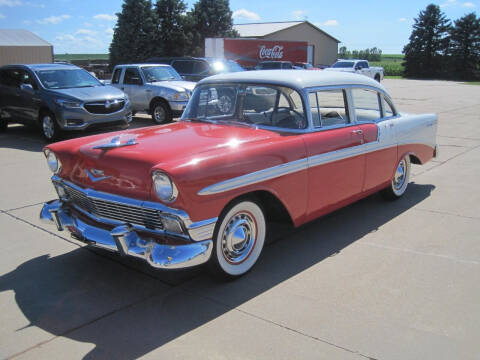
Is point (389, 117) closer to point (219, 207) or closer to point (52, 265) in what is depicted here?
point (219, 207)

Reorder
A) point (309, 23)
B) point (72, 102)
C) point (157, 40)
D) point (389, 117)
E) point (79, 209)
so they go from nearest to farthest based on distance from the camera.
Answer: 1. point (79, 209)
2. point (389, 117)
3. point (72, 102)
4. point (157, 40)
5. point (309, 23)

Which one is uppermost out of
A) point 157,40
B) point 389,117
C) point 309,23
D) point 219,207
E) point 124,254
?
point 309,23

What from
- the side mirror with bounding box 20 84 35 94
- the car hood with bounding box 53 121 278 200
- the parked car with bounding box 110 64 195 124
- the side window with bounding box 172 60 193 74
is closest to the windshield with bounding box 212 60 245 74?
the side window with bounding box 172 60 193 74

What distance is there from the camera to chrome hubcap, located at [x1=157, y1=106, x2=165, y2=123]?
12830 mm

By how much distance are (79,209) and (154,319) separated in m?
1.29

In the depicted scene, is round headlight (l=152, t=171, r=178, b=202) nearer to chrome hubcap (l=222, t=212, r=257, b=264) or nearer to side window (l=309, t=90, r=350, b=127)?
chrome hubcap (l=222, t=212, r=257, b=264)

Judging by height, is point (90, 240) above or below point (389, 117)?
below

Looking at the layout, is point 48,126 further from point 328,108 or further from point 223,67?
point 328,108

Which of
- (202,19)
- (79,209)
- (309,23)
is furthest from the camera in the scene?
(309,23)

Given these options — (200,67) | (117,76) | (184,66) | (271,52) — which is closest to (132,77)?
(117,76)

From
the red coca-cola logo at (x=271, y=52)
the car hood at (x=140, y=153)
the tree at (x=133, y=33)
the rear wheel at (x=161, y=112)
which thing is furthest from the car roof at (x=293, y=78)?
the tree at (x=133, y=33)

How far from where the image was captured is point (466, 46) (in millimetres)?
54406

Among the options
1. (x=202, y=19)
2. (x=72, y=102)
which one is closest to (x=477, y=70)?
(x=202, y=19)

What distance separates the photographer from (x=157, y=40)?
38.6 metres
